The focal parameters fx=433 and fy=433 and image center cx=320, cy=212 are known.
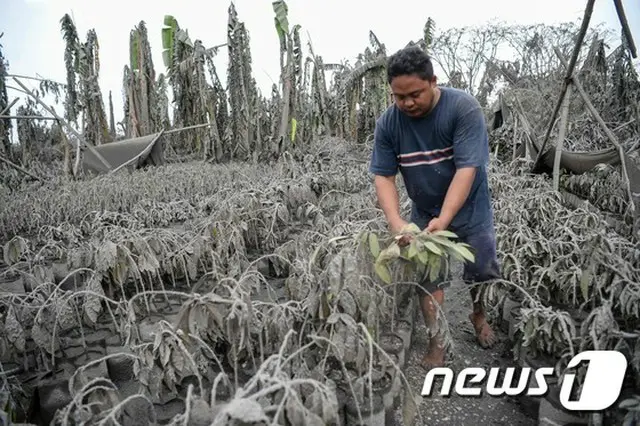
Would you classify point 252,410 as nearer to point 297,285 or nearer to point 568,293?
point 297,285

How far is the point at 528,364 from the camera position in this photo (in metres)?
2.04

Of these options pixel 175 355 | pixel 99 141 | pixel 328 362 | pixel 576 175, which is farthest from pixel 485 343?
pixel 99 141

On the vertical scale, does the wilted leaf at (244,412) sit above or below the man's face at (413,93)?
below

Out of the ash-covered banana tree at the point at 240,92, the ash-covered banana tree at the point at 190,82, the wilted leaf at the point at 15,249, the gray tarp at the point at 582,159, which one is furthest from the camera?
the ash-covered banana tree at the point at 190,82

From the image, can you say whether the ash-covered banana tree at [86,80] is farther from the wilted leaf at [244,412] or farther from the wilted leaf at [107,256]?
the wilted leaf at [244,412]

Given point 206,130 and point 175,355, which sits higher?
point 206,130

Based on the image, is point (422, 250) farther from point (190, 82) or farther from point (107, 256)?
point (190, 82)

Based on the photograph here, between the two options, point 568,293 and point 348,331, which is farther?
point 568,293

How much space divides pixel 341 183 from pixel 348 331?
4.79 metres

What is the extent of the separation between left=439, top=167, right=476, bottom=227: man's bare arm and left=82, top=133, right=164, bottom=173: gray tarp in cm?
867

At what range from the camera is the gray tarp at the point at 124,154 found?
9164mm

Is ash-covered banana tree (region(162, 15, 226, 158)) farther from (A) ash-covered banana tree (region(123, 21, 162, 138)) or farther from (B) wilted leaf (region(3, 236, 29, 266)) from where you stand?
(B) wilted leaf (region(3, 236, 29, 266))

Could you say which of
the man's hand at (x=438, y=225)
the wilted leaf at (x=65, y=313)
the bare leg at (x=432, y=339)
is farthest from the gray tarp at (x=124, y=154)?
the man's hand at (x=438, y=225)

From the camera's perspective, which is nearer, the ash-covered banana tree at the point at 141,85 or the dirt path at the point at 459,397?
the dirt path at the point at 459,397
